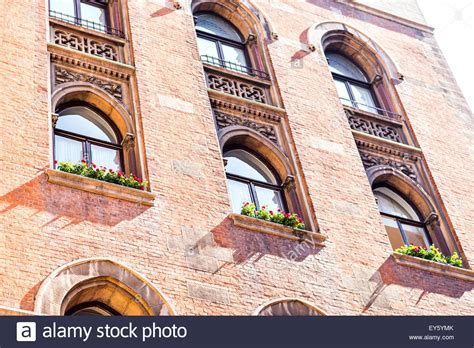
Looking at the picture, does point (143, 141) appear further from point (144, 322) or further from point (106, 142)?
point (144, 322)

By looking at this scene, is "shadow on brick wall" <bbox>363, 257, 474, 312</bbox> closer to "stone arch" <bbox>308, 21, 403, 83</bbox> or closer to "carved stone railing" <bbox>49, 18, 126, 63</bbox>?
"carved stone railing" <bbox>49, 18, 126, 63</bbox>

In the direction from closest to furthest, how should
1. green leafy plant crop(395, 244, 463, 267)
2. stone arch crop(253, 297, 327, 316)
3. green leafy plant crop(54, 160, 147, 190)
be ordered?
stone arch crop(253, 297, 327, 316)
green leafy plant crop(54, 160, 147, 190)
green leafy plant crop(395, 244, 463, 267)

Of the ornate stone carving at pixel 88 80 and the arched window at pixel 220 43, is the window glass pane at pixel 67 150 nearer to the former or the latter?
the ornate stone carving at pixel 88 80

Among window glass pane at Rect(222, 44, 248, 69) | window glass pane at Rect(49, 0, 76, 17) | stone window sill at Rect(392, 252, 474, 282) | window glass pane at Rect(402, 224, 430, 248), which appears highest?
window glass pane at Rect(49, 0, 76, 17)

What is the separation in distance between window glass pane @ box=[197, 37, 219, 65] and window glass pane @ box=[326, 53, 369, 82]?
116 inches

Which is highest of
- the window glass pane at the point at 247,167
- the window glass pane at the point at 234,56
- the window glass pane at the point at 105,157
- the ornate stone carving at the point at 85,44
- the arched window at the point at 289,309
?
the window glass pane at the point at 234,56

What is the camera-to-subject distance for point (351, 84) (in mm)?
20703

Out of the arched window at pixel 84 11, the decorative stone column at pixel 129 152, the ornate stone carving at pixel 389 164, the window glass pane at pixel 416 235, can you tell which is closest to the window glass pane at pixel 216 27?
the arched window at pixel 84 11

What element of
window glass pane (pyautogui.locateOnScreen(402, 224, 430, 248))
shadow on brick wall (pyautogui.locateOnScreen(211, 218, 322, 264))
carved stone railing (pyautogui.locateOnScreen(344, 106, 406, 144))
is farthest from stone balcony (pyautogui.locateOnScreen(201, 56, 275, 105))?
shadow on brick wall (pyautogui.locateOnScreen(211, 218, 322, 264))

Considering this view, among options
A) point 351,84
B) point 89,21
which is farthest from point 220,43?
point 351,84

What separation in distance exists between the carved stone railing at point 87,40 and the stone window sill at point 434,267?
6.11 m

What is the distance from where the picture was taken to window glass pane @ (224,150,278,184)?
54.7ft

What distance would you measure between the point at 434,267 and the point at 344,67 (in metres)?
6.37

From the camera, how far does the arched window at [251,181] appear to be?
53.0 feet
